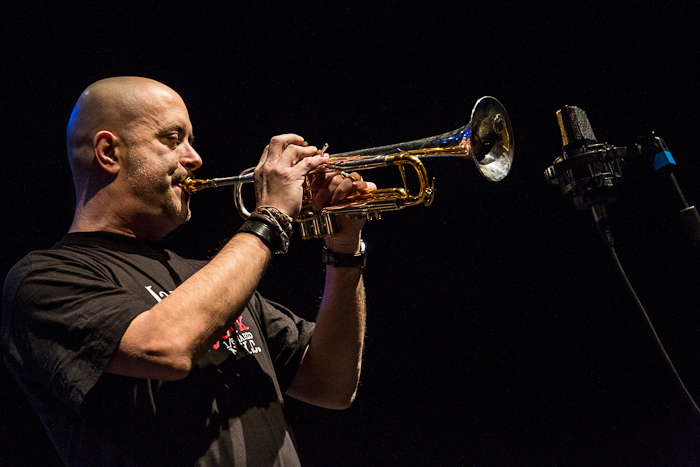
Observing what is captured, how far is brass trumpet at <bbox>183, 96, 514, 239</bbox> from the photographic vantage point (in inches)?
70.1

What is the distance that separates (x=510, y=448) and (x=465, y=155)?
168 centimetres

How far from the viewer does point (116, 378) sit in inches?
50.7

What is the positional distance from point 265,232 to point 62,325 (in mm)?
527

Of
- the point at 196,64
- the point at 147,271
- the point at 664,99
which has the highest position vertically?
the point at 196,64

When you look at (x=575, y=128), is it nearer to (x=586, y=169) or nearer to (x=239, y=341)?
(x=586, y=169)

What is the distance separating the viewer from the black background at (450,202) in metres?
2.60

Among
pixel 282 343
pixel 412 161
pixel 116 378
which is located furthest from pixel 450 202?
pixel 116 378

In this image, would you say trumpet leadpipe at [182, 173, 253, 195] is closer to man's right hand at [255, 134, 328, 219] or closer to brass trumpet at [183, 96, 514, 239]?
brass trumpet at [183, 96, 514, 239]

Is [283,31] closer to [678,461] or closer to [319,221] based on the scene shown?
[319,221]

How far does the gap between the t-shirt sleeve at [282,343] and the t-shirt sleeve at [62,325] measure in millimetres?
650

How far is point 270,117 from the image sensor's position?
3166 millimetres

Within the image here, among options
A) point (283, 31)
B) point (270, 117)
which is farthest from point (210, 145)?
point (283, 31)

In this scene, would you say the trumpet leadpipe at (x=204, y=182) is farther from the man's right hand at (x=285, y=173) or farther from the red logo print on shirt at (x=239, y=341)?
the red logo print on shirt at (x=239, y=341)

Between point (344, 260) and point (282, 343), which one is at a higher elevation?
point (344, 260)
